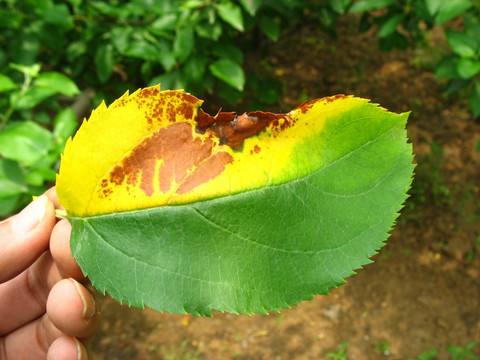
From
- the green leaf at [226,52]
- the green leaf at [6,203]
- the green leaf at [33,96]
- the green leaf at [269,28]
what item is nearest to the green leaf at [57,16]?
the green leaf at [33,96]

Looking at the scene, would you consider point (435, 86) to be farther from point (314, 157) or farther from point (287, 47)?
point (314, 157)

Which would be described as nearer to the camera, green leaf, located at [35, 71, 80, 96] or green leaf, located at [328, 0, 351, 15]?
green leaf, located at [35, 71, 80, 96]

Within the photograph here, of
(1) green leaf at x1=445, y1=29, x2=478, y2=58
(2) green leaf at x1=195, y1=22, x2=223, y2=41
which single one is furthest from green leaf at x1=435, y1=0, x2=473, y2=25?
(2) green leaf at x1=195, y1=22, x2=223, y2=41

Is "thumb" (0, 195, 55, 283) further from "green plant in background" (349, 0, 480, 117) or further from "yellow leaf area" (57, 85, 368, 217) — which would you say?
"green plant in background" (349, 0, 480, 117)

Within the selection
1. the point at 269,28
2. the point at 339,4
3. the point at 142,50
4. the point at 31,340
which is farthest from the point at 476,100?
A: the point at 31,340

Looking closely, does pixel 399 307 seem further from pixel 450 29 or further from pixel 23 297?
pixel 23 297

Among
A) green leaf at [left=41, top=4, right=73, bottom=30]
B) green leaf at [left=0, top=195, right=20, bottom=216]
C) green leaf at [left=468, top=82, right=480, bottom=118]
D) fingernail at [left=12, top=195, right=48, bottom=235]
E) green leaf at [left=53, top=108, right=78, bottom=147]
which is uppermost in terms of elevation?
green leaf at [left=41, top=4, right=73, bottom=30]

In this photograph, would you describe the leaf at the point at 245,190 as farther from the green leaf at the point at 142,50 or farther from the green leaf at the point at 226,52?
the green leaf at the point at 226,52
